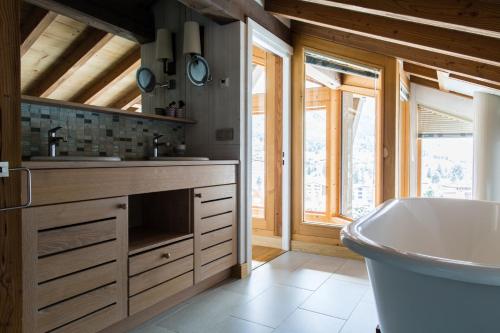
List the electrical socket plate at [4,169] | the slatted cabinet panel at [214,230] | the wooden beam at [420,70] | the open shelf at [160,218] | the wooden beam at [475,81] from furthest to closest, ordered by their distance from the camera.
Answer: the wooden beam at [420,70] < the wooden beam at [475,81] < the slatted cabinet panel at [214,230] < the open shelf at [160,218] < the electrical socket plate at [4,169]

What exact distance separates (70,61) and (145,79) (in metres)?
0.68

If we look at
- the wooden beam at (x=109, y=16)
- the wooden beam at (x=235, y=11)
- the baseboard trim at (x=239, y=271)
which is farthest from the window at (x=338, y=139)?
the wooden beam at (x=109, y=16)

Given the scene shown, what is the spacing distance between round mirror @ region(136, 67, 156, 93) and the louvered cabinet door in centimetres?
135

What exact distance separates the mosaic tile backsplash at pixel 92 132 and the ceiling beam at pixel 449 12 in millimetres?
1909

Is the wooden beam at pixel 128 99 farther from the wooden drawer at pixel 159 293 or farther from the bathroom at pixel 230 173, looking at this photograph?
the wooden drawer at pixel 159 293

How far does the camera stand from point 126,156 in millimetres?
2637

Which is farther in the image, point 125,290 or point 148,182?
point 148,182

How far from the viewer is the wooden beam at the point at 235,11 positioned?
2508 mm

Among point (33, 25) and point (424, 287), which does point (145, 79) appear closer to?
point (33, 25)

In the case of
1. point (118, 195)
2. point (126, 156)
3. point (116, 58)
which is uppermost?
point (116, 58)

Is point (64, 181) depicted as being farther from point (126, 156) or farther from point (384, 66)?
point (384, 66)

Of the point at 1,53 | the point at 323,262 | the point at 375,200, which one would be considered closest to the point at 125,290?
the point at 1,53

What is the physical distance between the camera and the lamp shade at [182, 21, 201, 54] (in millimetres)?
2828

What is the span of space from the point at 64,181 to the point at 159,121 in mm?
1457
